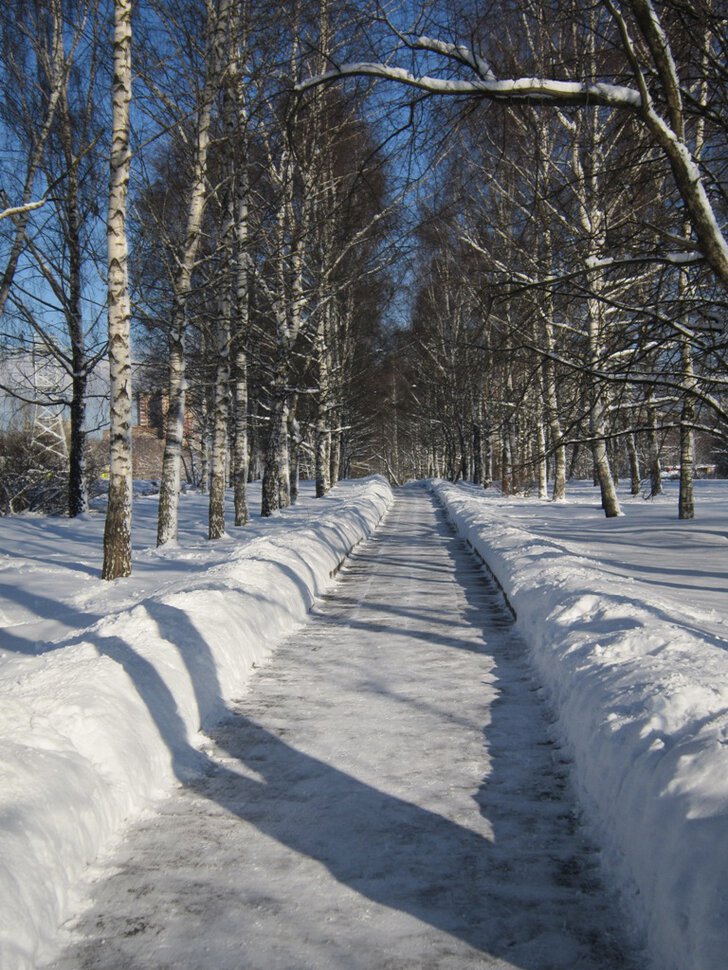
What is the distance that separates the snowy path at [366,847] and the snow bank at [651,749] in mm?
185

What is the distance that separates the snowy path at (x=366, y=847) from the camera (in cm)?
267

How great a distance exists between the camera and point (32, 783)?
320cm

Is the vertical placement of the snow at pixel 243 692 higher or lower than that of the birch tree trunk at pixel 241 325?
lower

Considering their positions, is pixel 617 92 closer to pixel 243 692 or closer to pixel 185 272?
pixel 243 692

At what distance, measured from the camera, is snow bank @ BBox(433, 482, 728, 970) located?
246cm

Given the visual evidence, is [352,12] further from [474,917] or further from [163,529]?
[163,529]

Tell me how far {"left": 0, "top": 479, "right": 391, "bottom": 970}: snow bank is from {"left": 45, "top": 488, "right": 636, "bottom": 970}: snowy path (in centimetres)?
16

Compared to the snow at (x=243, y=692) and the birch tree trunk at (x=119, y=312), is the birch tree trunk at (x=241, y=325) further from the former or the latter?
the snow at (x=243, y=692)

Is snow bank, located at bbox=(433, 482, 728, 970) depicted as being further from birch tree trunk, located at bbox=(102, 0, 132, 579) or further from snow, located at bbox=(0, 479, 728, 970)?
birch tree trunk, located at bbox=(102, 0, 132, 579)

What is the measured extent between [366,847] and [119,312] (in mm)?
7689

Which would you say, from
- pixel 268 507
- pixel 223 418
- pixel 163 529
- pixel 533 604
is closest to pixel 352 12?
pixel 533 604

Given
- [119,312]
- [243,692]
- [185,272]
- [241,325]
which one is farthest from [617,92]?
[241,325]

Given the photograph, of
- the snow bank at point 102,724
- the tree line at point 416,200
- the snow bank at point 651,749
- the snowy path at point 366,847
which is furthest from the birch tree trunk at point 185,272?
the snow bank at point 651,749

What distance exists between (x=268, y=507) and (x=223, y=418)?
5.28 m
